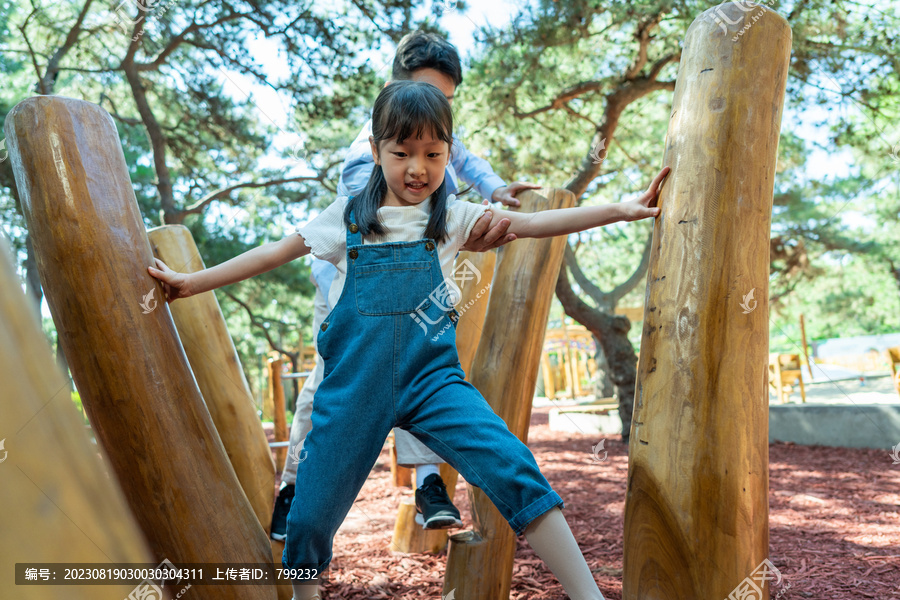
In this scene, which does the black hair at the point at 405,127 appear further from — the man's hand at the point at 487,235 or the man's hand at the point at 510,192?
the man's hand at the point at 510,192

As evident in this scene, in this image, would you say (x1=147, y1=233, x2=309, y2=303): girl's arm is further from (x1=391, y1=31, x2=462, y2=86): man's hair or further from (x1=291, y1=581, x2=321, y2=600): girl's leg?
(x1=391, y1=31, x2=462, y2=86): man's hair

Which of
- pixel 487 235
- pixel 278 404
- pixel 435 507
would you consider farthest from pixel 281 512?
pixel 278 404

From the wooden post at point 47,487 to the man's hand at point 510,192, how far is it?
1.85m

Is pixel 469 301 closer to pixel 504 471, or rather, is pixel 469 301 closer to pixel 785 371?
pixel 504 471

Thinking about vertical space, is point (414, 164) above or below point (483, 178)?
below

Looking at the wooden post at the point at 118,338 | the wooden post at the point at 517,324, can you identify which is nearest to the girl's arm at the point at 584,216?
the wooden post at the point at 517,324

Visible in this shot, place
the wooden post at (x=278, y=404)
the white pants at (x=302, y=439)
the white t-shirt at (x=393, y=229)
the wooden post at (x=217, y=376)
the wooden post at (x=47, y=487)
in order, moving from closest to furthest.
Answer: the wooden post at (x=47, y=487)
the white t-shirt at (x=393, y=229)
the white pants at (x=302, y=439)
the wooden post at (x=217, y=376)
the wooden post at (x=278, y=404)

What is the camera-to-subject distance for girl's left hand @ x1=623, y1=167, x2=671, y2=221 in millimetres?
1738

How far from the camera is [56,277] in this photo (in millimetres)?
1674

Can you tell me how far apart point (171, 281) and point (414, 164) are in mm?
774

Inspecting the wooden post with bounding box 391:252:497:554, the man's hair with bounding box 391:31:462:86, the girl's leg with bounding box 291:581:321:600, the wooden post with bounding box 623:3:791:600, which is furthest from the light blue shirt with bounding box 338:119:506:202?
the girl's leg with bounding box 291:581:321:600

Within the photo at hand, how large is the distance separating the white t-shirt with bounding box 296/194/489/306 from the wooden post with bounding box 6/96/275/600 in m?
0.48

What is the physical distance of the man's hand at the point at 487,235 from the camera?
1.84m

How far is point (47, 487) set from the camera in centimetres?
85
